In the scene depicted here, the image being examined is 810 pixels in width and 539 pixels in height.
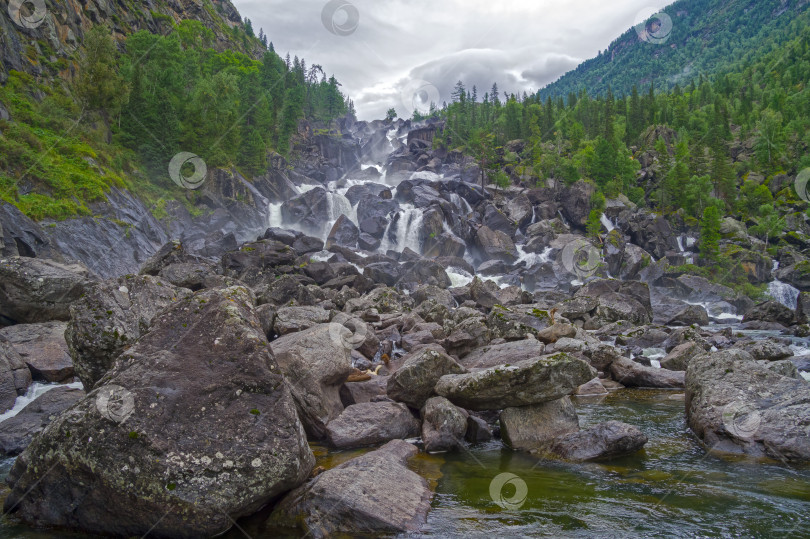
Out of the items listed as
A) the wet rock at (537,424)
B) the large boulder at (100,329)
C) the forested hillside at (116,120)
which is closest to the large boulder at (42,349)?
the large boulder at (100,329)

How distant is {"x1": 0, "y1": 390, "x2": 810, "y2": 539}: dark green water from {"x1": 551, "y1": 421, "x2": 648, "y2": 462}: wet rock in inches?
9.3

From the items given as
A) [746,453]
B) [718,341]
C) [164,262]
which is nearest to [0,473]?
[746,453]

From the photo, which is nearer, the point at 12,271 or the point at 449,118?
the point at 12,271

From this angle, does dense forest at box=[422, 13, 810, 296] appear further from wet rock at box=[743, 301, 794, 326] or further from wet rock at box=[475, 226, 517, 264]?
wet rock at box=[743, 301, 794, 326]

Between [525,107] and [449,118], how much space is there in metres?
23.5

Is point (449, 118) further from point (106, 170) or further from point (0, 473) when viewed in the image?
point (0, 473)

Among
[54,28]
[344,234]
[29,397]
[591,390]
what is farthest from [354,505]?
[54,28]

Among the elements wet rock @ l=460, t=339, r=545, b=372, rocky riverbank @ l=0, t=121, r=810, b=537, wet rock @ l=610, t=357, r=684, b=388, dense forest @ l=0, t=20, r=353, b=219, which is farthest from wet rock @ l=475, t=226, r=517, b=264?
wet rock @ l=460, t=339, r=545, b=372

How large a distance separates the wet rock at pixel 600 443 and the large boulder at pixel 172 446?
5.12 metres

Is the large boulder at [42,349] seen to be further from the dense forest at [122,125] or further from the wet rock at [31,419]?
the dense forest at [122,125]

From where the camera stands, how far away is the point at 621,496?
7.38m

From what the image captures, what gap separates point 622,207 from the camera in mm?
79688

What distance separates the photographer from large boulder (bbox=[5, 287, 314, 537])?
224 inches

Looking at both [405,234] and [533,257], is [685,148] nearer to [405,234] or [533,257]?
[533,257]
